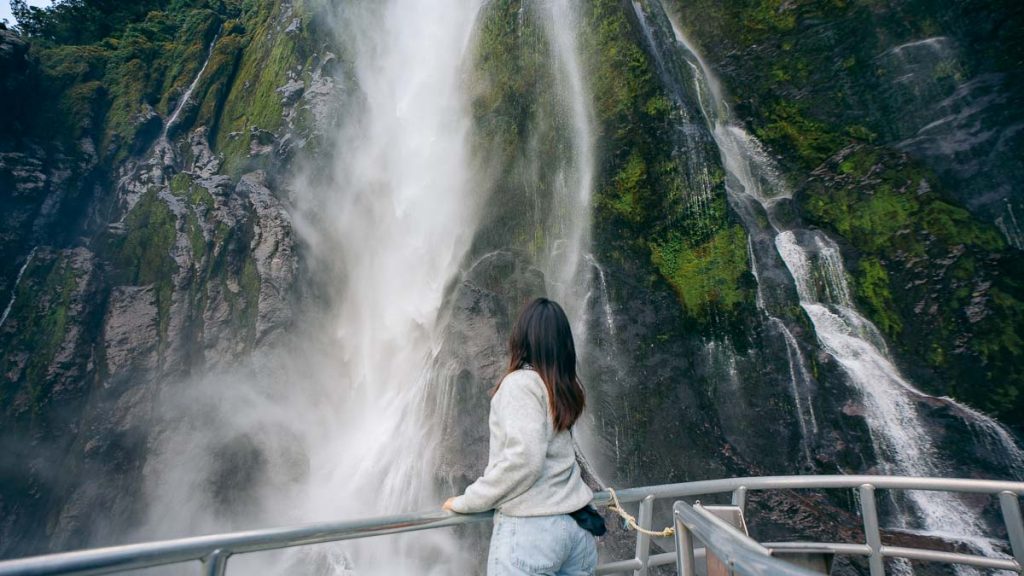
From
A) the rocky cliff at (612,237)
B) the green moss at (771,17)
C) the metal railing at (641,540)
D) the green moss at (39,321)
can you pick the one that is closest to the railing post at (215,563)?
the metal railing at (641,540)

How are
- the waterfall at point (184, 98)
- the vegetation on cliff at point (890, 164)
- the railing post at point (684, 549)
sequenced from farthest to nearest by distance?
the waterfall at point (184, 98) → the vegetation on cliff at point (890, 164) → the railing post at point (684, 549)

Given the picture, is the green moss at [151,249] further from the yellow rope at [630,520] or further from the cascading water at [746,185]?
the yellow rope at [630,520]

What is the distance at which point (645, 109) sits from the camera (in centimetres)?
983

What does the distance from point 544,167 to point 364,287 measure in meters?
5.05

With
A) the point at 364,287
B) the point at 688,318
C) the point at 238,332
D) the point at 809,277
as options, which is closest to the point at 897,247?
the point at 809,277

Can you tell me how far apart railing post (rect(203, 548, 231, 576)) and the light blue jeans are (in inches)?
31.1

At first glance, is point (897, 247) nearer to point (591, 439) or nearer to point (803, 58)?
point (803, 58)

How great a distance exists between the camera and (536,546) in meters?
1.92

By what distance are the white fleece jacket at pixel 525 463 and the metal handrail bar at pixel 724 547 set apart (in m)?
0.49

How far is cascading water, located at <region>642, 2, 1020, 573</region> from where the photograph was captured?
705 centimetres

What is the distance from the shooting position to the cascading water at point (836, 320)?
7.05 m

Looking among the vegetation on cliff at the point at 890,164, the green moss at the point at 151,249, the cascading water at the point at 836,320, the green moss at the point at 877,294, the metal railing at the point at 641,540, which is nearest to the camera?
the metal railing at the point at 641,540

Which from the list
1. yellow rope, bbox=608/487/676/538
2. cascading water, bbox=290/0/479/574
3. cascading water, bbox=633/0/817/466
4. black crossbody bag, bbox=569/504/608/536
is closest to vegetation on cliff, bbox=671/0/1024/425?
cascading water, bbox=633/0/817/466

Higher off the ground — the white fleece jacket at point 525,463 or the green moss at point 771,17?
the green moss at point 771,17
